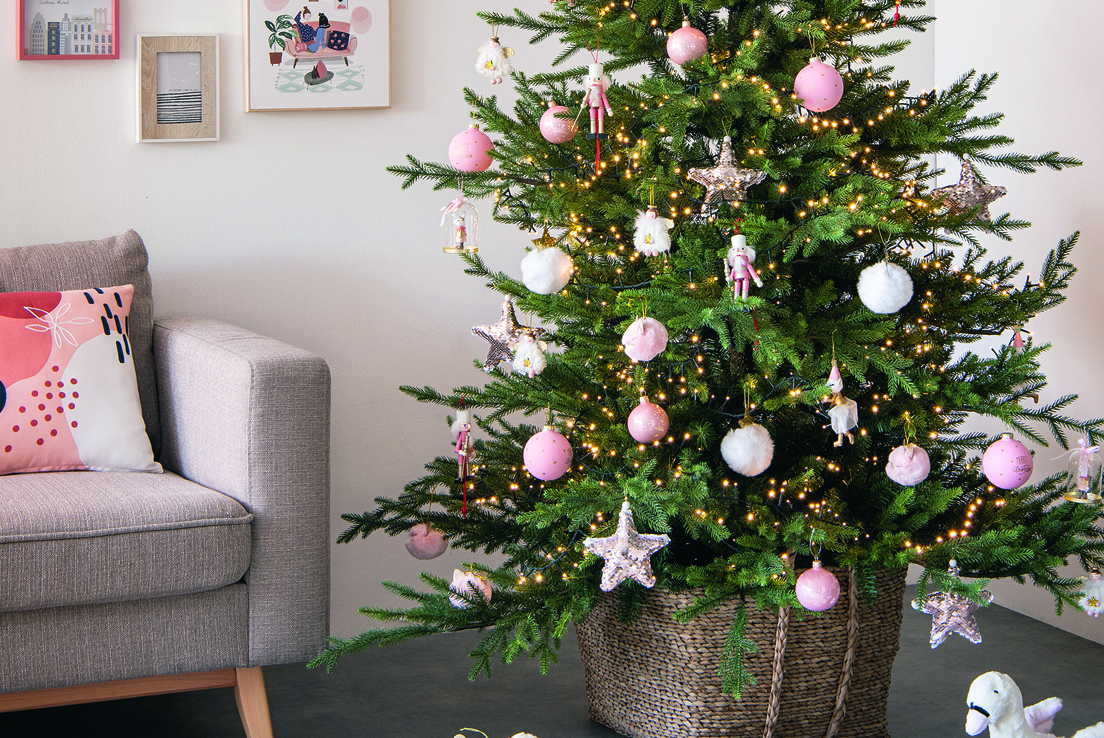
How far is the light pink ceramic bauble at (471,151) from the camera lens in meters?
1.65

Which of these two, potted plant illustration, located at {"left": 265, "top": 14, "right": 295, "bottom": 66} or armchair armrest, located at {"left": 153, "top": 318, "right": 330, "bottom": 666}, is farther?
potted plant illustration, located at {"left": 265, "top": 14, "right": 295, "bottom": 66}

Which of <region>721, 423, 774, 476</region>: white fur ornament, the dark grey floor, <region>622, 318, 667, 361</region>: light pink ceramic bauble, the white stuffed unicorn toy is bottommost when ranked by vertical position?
the dark grey floor

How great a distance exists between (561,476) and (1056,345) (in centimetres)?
133

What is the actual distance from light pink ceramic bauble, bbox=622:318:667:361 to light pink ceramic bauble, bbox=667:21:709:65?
40 centimetres

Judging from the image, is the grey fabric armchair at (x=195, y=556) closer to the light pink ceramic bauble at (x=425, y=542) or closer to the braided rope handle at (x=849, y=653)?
the light pink ceramic bauble at (x=425, y=542)

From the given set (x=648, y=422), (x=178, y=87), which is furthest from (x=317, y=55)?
(x=648, y=422)

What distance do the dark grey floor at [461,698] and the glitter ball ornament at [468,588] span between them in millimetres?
338

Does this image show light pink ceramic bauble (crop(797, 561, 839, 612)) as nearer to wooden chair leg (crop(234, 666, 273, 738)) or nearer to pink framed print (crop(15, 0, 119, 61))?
wooden chair leg (crop(234, 666, 273, 738))

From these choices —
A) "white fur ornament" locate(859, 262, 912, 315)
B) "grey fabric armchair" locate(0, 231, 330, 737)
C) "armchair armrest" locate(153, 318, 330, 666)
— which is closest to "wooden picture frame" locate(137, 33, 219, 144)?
"grey fabric armchair" locate(0, 231, 330, 737)

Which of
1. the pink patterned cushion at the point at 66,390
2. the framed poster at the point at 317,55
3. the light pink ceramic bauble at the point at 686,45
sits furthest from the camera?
the framed poster at the point at 317,55

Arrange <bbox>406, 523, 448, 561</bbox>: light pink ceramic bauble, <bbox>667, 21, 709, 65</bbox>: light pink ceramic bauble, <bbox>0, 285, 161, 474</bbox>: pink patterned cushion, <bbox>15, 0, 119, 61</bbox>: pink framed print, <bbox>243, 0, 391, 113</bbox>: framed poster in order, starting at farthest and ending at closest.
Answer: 1. <bbox>243, 0, 391, 113</bbox>: framed poster
2. <bbox>15, 0, 119, 61</bbox>: pink framed print
3. <bbox>406, 523, 448, 561</bbox>: light pink ceramic bauble
4. <bbox>0, 285, 161, 474</bbox>: pink patterned cushion
5. <bbox>667, 21, 709, 65</bbox>: light pink ceramic bauble

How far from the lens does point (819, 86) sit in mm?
1464

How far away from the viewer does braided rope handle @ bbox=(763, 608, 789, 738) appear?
155cm

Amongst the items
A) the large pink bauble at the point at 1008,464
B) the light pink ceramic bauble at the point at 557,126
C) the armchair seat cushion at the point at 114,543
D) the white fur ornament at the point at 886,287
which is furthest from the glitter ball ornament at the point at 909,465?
the armchair seat cushion at the point at 114,543
